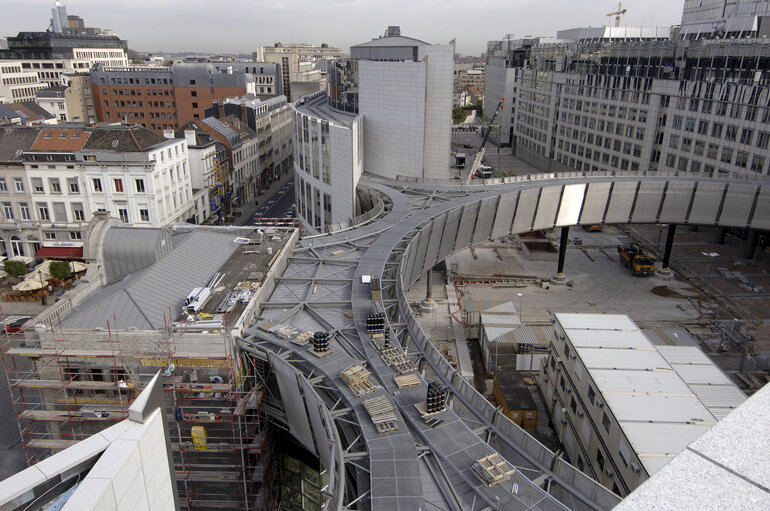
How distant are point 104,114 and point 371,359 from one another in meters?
133

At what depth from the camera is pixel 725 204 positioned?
209 ft

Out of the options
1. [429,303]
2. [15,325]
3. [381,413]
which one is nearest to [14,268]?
[15,325]

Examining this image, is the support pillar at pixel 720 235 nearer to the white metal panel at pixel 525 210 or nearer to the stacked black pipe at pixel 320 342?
the white metal panel at pixel 525 210

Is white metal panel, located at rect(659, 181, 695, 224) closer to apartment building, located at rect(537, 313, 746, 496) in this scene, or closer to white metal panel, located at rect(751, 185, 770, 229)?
white metal panel, located at rect(751, 185, 770, 229)

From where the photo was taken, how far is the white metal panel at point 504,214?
57.6 meters

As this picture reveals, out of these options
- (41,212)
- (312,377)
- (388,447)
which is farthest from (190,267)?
(41,212)

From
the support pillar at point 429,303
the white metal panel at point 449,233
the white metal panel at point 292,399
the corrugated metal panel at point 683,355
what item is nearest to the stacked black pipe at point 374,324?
the white metal panel at point 292,399

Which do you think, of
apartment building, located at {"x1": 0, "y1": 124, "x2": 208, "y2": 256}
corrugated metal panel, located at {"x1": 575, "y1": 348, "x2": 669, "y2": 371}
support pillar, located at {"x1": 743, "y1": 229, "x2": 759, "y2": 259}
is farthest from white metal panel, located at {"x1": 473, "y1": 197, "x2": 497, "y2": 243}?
apartment building, located at {"x1": 0, "y1": 124, "x2": 208, "y2": 256}

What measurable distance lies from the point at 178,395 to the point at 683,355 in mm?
33068

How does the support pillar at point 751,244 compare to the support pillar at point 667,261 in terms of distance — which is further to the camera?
the support pillar at point 751,244

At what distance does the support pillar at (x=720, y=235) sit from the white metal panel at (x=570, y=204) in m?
27.6

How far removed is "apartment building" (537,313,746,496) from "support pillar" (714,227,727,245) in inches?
1852

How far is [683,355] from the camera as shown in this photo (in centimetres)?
3744

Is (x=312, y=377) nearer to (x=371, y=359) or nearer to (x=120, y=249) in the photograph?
(x=371, y=359)
